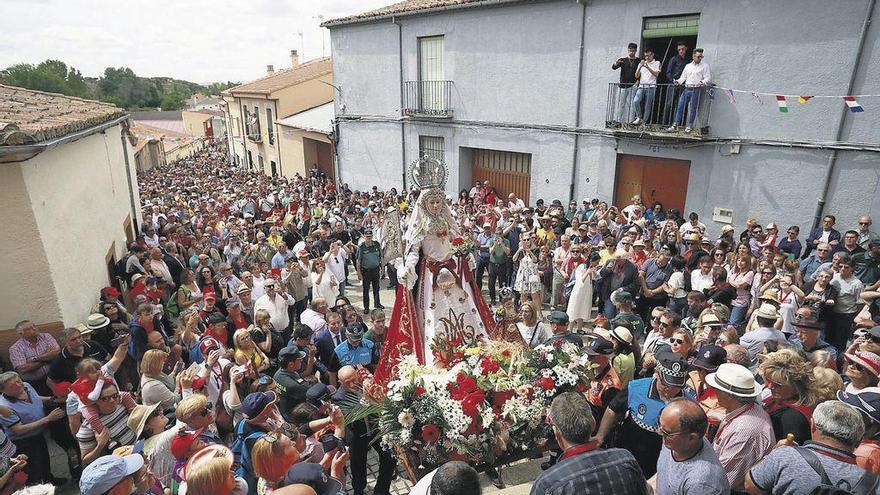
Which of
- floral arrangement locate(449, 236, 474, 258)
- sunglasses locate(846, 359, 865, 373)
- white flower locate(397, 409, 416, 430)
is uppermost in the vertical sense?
floral arrangement locate(449, 236, 474, 258)

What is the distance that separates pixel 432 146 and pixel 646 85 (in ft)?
23.2

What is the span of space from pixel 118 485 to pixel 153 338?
273 cm

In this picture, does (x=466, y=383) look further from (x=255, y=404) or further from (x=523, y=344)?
(x=255, y=404)

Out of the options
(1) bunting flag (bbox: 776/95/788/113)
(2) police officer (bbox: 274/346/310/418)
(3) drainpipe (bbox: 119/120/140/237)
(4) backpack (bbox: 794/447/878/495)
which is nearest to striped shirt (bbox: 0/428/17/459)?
(2) police officer (bbox: 274/346/310/418)

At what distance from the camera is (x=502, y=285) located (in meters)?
9.96

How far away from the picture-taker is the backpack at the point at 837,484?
2.47m

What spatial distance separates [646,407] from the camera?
11.5 ft

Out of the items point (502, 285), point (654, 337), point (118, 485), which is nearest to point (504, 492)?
point (654, 337)

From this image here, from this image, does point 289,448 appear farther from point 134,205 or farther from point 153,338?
point 134,205

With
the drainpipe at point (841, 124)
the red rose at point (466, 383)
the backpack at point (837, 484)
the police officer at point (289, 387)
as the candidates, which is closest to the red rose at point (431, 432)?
the red rose at point (466, 383)

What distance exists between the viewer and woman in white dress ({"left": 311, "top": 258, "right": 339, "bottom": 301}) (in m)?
7.93

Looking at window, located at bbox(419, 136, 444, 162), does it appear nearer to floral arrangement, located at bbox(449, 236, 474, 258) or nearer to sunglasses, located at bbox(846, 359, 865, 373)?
floral arrangement, located at bbox(449, 236, 474, 258)

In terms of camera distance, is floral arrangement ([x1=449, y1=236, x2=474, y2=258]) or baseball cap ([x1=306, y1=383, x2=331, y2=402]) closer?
baseball cap ([x1=306, y1=383, x2=331, y2=402])

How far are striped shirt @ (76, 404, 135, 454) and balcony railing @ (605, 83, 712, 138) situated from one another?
1052cm
